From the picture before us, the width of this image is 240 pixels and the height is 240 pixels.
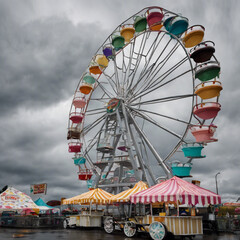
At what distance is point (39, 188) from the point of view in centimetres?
3566

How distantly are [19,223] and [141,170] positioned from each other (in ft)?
33.4

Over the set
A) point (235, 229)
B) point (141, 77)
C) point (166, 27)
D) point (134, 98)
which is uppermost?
point (166, 27)

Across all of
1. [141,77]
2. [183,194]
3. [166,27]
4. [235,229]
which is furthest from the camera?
[141,77]

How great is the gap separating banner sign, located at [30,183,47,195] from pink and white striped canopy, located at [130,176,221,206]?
2529 centimetres

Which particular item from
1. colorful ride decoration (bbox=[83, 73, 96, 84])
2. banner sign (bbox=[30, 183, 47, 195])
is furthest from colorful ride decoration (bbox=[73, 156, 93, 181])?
banner sign (bbox=[30, 183, 47, 195])

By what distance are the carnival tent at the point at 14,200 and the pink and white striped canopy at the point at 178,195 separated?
14083mm

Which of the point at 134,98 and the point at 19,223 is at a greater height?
the point at 134,98

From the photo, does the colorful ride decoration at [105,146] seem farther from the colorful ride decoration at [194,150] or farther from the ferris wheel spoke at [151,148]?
the colorful ride decoration at [194,150]

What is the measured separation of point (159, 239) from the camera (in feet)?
37.0

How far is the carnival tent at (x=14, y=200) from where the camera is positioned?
892 inches

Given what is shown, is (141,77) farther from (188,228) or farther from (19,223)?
(19,223)

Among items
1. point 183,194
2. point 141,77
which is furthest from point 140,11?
→ point 183,194

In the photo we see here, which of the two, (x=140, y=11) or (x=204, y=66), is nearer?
(x=204, y=66)

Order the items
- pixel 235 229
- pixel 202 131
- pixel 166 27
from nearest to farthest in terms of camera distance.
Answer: pixel 202 131
pixel 235 229
pixel 166 27
